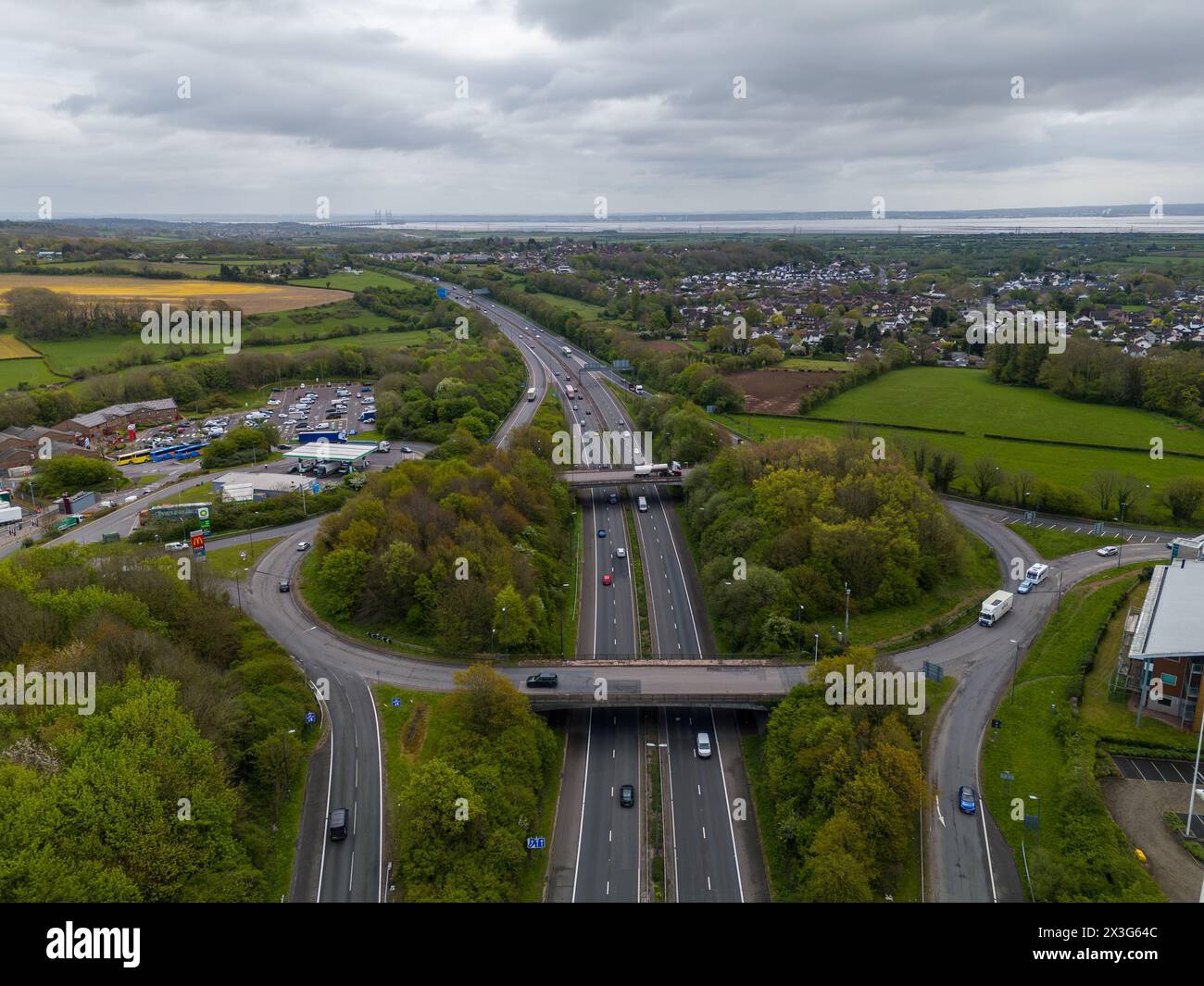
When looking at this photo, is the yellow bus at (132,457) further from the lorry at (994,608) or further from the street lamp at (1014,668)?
the street lamp at (1014,668)

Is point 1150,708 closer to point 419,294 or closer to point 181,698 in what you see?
point 181,698

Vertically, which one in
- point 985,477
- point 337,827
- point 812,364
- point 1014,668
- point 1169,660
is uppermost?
point 812,364

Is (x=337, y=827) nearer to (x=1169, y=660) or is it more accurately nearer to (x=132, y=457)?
(x=1169, y=660)

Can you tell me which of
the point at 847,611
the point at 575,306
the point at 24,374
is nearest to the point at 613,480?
the point at 847,611

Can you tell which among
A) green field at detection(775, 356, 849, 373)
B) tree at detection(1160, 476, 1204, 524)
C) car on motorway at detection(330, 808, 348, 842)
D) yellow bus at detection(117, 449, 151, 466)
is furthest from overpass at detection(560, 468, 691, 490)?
green field at detection(775, 356, 849, 373)

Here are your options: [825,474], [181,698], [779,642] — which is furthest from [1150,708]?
[181,698]

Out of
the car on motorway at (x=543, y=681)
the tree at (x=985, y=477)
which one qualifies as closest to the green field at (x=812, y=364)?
the tree at (x=985, y=477)
